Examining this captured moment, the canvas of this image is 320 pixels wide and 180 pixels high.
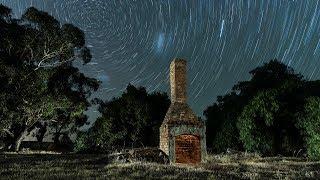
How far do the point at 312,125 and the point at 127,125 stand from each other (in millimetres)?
20873

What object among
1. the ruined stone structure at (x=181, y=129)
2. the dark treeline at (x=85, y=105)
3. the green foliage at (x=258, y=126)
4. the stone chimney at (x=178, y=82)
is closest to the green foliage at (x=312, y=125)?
the dark treeline at (x=85, y=105)

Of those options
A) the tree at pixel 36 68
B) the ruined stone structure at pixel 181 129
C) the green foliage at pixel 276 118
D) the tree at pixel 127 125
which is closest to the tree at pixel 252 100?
the green foliage at pixel 276 118

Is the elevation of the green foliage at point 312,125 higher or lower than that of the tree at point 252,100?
lower

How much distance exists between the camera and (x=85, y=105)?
4075 centimetres

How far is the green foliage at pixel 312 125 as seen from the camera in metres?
30.7

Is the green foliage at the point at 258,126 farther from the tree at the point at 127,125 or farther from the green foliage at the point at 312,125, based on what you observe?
the tree at the point at 127,125

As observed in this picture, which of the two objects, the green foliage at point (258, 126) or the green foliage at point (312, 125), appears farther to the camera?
the green foliage at point (258, 126)

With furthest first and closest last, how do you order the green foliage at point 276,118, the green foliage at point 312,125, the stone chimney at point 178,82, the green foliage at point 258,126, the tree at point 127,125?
the tree at point 127,125 < the green foliage at point 258,126 < the green foliage at point 276,118 < the green foliage at point 312,125 < the stone chimney at point 178,82

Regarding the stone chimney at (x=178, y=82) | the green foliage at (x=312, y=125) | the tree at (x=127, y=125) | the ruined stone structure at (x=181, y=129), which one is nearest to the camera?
the ruined stone structure at (x=181, y=129)

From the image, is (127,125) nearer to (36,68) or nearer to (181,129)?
(36,68)

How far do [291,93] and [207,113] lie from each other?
21243 mm

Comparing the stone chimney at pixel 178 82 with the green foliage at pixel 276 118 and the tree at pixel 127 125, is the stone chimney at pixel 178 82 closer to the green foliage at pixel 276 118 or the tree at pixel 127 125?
the green foliage at pixel 276 118

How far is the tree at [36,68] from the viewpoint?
106 ft

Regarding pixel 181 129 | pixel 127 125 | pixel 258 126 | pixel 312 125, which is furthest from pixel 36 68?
pixel 312 125
